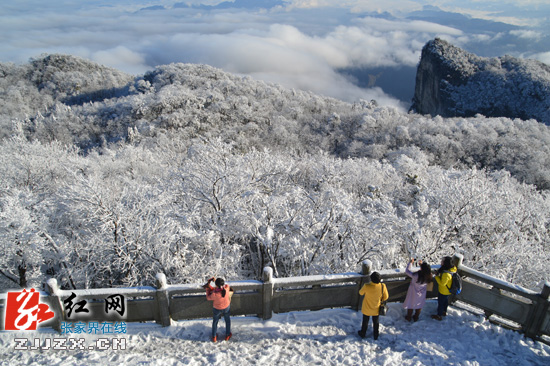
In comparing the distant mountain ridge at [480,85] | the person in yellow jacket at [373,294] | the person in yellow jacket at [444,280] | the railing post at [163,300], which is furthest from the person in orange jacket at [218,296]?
the distant mountain ridge at [480,85]

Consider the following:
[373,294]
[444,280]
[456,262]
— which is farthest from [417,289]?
[373,294]

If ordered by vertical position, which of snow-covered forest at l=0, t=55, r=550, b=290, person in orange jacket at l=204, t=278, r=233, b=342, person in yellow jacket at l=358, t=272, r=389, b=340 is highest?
person in yellow jacket at l=358, t=272, r=389, b=340

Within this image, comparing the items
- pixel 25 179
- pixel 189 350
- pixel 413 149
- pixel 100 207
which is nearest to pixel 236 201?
pixel 100 207

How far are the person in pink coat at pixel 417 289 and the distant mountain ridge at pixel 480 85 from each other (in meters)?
102

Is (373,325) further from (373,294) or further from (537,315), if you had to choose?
(537,315)

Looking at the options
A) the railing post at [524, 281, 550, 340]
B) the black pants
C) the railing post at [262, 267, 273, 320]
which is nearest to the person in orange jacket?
the railing post at [262, 267, 273, 320]

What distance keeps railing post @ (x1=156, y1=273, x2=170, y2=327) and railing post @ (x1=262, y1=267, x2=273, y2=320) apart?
2253 millimetres

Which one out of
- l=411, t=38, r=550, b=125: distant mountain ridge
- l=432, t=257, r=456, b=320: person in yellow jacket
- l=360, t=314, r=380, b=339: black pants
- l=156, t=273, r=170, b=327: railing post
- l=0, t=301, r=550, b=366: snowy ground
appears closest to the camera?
l=0, t=301, r=550, b=366: snowy ground

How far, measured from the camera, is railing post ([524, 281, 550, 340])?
24.0 feet

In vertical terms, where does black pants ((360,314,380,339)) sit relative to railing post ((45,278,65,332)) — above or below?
above

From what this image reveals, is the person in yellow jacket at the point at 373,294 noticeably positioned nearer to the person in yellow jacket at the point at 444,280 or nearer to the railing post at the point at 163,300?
the person in yellow jacket at the point at 444,280

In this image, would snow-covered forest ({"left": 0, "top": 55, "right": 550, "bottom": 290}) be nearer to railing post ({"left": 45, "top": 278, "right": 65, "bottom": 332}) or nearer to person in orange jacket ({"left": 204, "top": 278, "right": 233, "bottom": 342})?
railing post ({"left": 45, "top": 278, "right": 65, "bottom": 332})

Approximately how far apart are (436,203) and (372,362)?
14.1 m

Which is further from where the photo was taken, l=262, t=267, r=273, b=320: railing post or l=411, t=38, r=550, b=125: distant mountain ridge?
l=411, t=38, r=550, b=125: distant mountain ridge
